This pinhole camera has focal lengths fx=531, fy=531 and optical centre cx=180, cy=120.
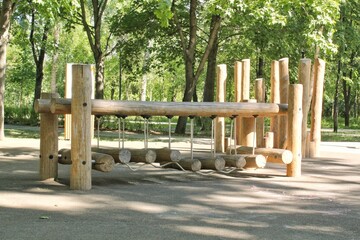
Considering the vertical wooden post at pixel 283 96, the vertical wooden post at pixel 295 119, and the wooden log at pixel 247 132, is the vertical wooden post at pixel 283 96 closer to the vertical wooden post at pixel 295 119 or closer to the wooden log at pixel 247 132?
the wooden log at pixel 247 132

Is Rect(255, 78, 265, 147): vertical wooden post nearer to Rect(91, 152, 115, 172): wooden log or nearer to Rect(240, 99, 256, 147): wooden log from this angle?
Rect(240, 99, 256, 147): wooden log

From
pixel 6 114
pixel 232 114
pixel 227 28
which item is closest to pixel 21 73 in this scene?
pixel 6 114

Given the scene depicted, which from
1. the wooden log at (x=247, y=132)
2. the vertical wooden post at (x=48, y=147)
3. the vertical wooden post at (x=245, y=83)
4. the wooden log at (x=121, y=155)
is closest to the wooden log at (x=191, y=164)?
the wooden log at (x=121, y=155)

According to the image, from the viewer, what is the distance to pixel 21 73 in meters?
32.9

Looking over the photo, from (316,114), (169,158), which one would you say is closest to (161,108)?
(169,158)

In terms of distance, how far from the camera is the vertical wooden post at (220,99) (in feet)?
41.4

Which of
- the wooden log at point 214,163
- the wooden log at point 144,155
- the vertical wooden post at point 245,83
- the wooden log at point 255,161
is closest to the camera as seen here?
the wooden log at point 144,155

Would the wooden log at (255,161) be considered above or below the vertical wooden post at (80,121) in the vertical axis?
below

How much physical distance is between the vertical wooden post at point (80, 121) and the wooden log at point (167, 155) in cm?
171

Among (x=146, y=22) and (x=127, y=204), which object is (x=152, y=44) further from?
(x=127, y=204)

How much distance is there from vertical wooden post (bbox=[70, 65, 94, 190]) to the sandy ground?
34cm

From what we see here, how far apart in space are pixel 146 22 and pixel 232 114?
15488 millimetres

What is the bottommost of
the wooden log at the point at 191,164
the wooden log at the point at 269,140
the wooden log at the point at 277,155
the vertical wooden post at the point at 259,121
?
the wooden log at the point at 191,164

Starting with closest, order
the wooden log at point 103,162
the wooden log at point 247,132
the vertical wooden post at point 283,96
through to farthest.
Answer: the wooden log at point 103,162 → the wooden log at point 247,132 → the vertical wooden post at point 283,96
